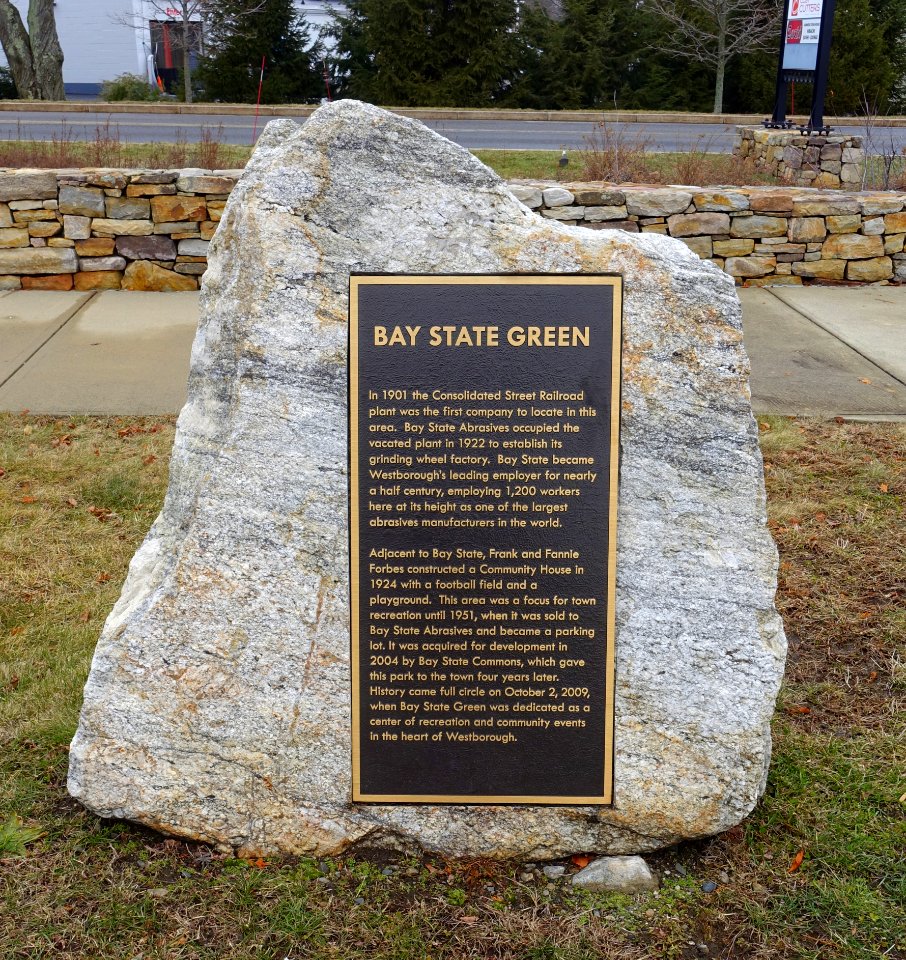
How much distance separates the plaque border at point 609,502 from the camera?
9.14ft

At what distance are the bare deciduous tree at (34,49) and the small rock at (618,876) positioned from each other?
23869 mm

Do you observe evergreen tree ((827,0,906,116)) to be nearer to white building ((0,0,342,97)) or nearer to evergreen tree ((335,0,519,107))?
evergreen tree ((335,0,519,107))

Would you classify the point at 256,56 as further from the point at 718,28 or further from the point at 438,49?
the point at 718,28

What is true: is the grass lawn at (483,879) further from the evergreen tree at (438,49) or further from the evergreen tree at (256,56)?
the evergreen tree at (256,56)

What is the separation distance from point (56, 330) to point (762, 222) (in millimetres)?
5848

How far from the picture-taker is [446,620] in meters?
2.89

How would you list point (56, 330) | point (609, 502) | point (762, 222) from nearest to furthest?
point (609, 502) → point (56, 330) → point (762, 222)

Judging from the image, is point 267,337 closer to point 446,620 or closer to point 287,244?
point 287,244

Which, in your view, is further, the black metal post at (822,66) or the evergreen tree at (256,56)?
the evergreen tree at (256,56)

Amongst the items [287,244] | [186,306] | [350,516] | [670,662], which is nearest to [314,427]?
[350,516]

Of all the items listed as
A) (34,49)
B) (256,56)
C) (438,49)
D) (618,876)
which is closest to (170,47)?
(256,56)

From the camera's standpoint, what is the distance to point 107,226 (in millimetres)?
8539

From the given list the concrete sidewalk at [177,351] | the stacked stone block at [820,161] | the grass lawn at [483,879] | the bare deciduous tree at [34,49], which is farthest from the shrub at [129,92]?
the grass lawn at [483,879]

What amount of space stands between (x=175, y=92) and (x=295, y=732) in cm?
2778
